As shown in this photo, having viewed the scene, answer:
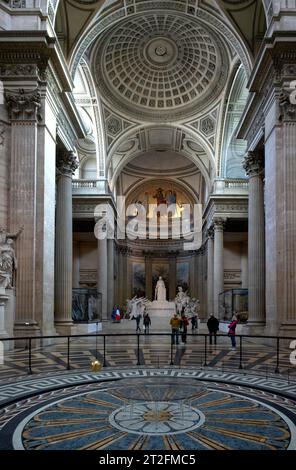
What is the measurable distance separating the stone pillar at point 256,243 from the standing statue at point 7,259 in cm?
1029

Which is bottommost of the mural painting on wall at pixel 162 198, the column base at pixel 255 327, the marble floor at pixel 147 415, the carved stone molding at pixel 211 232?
the column base at pixel 255 327

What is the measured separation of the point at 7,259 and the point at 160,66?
795 inches

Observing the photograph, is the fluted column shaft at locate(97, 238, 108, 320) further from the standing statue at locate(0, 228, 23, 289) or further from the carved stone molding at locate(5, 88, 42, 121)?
the carved stone molding at locate(5, 88, 42, 121)

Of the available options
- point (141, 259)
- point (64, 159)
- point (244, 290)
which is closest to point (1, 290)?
point (64, 159)

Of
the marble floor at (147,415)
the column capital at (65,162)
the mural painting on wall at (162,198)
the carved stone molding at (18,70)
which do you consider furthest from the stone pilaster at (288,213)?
the mural painting on wall at (162,198)

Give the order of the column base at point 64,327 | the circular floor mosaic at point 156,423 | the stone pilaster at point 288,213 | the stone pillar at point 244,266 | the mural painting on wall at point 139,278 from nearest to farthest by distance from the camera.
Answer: the circular floor mosaic at point 156,423 < the stone pilaster at point 288,213 < the column base at point 64,327 < the stone pillar at point 244,266 < the mural painting on wall at point 139,278

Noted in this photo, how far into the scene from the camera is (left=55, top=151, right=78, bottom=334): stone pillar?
20.0 metres

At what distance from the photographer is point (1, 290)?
13.7 m

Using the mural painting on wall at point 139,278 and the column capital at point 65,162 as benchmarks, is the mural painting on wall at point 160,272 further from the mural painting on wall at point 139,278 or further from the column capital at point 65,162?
the column capital at point 65,162

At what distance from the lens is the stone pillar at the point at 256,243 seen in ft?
66.7

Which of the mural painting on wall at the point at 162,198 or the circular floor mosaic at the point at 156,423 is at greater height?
the mural painting on wall at the point at 162,198

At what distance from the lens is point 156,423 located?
18.4ft

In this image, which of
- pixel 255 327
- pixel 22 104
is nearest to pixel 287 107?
pixel 22 104
